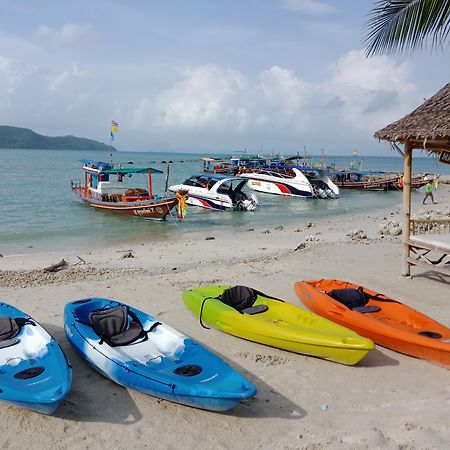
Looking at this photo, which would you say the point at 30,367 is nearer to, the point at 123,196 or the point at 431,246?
the point at 431,246

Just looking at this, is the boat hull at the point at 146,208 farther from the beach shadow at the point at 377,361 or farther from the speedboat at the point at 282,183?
the beach shadow at the point at 377,361

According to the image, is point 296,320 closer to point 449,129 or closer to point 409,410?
point 409,410

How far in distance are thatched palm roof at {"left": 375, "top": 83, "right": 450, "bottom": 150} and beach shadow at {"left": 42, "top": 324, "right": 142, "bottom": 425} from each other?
563 cm

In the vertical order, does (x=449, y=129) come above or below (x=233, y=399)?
above

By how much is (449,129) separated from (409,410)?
434 centimetres

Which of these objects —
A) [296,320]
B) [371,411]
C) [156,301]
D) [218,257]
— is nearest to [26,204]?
[218,257]

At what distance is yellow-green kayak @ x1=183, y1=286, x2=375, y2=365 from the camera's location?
5.20 m

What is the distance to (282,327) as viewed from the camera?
5.75 meters

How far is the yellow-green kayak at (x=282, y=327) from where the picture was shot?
520cm

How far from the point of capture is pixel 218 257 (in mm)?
12703

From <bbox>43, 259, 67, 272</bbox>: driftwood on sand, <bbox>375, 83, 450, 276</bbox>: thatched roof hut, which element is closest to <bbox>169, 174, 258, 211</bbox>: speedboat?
<bbox>43, 259, 67, 272</bbox>: driftwood on sand

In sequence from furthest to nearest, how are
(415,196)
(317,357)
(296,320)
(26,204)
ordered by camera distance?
(415,196), (26,204), (296,320), (317,357)

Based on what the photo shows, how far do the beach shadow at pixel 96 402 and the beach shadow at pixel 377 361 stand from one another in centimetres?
258

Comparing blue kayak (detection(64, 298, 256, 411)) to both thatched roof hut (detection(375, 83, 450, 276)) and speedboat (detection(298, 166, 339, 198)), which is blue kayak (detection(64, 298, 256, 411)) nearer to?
thatched roof hut (detection(375, 83, 450, 276))
